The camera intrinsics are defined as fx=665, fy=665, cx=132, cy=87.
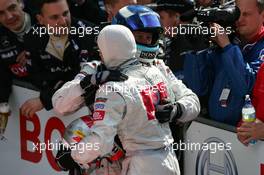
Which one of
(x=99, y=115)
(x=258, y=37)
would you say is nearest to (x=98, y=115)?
(x=99, y=115)

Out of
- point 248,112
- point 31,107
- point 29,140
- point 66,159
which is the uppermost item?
point 248,112

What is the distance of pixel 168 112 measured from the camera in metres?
3.88

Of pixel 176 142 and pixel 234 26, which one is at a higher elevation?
pixel 234 26

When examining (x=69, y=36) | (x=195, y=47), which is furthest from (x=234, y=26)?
(x=69, y=36)

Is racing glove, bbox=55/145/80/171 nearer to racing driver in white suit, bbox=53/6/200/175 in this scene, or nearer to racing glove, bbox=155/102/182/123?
racing driver in white suit, bbox=53/6/200/175

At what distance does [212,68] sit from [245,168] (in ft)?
2.56

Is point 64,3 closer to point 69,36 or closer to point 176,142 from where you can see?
point 69,36

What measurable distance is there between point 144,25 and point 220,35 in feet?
2.45

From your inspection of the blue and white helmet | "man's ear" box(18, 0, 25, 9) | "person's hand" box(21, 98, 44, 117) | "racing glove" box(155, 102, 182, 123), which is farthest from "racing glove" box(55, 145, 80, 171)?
"man's ear" box(18, 0, 25, 9)

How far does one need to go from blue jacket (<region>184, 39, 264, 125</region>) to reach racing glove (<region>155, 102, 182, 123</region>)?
0.54m

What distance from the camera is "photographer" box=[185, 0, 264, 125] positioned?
4.29m

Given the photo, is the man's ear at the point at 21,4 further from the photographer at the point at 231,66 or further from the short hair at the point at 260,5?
the short hair at the point at 260,5

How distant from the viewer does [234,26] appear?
4.56 metres

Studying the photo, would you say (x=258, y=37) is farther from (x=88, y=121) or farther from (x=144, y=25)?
(x=88, y=121)
